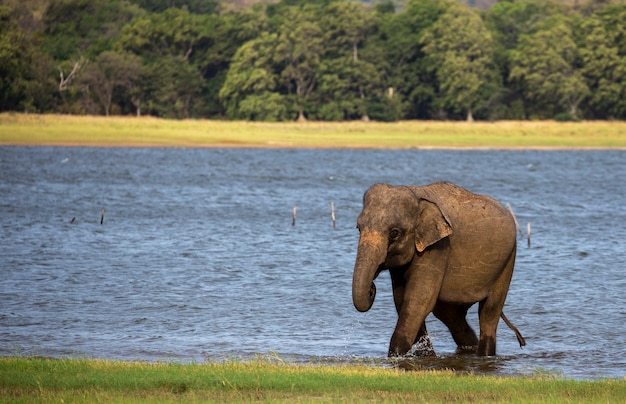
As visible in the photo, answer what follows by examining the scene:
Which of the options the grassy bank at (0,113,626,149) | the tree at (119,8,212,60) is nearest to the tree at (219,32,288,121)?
the grassy bank at (0,113,626,149)

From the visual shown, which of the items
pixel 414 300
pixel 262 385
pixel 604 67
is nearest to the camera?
pixel 262 385

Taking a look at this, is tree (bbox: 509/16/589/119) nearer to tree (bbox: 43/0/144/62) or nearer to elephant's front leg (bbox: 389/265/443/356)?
tree (bbox: 43/0/144/62)

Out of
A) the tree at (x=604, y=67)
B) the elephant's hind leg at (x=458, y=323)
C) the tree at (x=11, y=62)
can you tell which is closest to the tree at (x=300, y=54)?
the tree at (x=11, y=62)

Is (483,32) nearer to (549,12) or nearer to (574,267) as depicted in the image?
(549,12)

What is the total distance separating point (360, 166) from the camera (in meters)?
75.7

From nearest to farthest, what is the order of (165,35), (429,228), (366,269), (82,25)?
(366,269), (429,228), (165,35), (82,25)

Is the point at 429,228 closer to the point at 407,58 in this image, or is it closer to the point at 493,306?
the point at 493,306

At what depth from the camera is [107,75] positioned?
4306 inches

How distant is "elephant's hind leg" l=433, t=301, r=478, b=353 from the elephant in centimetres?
2

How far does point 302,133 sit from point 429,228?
271 feet

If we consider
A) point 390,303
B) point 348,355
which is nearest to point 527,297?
point 390,303

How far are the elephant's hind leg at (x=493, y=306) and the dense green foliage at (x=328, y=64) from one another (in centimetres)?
9118

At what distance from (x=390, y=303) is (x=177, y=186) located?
35.6 m

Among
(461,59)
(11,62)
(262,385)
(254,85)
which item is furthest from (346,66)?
(262,385)
